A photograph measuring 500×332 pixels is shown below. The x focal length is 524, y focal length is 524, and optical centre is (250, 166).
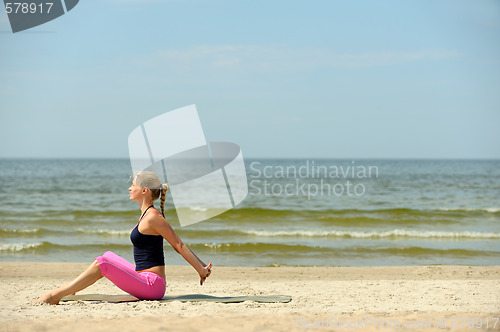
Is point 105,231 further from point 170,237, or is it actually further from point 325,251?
point 170,237

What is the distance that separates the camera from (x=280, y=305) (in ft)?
19.1

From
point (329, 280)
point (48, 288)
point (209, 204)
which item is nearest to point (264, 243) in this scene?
point (329, 280)

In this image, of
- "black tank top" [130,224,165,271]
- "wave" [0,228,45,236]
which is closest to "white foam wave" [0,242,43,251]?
"wave" [0,228,45,236]

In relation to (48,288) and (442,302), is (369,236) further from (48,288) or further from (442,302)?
(48,288)

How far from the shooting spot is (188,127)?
416 inches

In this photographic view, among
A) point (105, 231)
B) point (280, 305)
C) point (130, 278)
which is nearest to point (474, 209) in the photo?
point (105, 231)

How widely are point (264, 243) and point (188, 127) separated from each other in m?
3.72

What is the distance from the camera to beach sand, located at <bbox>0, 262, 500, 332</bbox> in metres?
4.59

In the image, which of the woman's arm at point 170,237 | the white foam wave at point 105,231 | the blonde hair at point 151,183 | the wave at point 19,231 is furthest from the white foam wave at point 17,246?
the woman's arm at point 170,237

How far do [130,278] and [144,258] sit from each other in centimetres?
24

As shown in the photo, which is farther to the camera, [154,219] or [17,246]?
[17,246]

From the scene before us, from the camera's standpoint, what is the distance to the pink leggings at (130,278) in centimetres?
530

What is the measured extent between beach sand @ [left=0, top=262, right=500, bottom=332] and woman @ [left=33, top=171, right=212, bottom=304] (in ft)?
0.75

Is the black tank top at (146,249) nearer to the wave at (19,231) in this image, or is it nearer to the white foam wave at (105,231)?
the white foam wave at (105,231)
